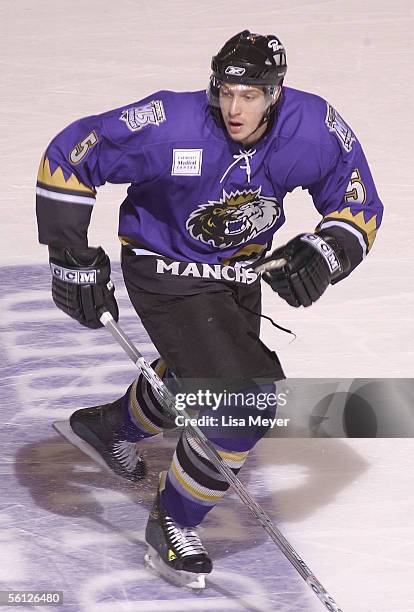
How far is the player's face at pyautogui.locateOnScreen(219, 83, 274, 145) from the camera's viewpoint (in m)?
A: 3.49

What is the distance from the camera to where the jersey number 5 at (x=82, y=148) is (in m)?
3.56

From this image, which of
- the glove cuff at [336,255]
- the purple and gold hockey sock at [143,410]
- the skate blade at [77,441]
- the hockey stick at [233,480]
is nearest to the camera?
the hockey stick at [233,480]

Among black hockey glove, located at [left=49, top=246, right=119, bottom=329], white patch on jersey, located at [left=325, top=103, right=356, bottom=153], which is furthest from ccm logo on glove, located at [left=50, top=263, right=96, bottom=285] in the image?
white patch on jersey, located at [left=325, top=103, right=356, bottom=153]

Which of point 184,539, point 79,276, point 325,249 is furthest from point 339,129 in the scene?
point 184,539

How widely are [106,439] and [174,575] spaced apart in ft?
2.17

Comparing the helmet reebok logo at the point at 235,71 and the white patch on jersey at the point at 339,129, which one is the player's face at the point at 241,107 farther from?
the white patch on jersey at the point at 339,129

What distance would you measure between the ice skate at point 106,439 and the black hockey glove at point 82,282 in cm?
55

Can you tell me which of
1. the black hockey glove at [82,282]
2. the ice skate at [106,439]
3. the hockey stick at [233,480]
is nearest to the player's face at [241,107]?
the black hockey glove at [82,282]

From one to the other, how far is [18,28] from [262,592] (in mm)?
5097

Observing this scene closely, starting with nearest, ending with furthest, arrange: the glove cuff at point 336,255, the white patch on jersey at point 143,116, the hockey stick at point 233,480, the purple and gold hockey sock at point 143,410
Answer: the hockey stick at point 233,480, the white patch on jersey at point 143,116, the glove cuff at point 336,255, the purple and gold hockey sock at point 143,410

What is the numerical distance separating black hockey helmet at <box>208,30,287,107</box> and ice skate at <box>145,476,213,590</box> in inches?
42.2

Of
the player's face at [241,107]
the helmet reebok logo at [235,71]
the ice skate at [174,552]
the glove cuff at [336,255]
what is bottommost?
the ice skate at [174,552]

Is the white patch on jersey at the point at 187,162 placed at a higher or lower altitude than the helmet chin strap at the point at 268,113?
lower

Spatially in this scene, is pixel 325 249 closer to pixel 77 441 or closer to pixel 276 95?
pixel 276 95
